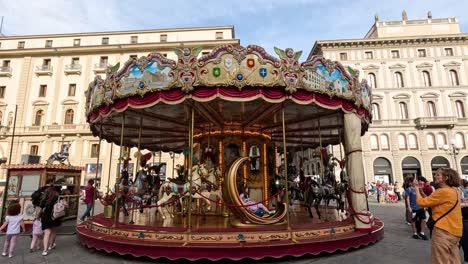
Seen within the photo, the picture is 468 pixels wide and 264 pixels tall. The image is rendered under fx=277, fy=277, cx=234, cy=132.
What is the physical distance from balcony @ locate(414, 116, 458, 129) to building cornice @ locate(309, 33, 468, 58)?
1147cm

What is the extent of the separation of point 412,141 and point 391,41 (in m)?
14.9

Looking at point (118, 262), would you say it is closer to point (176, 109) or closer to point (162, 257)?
point (162, 257)

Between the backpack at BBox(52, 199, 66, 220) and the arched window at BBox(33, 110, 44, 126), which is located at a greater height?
the arched window at BBox(33, 110, 44, 126)

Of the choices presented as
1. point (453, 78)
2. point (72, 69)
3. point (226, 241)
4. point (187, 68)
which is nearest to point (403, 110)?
point (453, 78)

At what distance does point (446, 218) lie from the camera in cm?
389

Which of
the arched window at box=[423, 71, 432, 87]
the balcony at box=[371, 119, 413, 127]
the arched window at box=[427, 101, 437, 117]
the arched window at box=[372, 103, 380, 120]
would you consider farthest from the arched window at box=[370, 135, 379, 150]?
the arched window at box=[423, 71, 432, 87]

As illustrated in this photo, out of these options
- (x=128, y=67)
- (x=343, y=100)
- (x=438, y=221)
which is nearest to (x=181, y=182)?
(x=128, y=67)

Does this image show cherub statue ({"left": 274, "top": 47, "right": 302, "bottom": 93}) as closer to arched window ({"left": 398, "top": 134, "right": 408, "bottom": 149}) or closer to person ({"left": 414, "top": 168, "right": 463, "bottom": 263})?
person ({"left": 414, "top": 168, "right": 463, "bottom": 263})

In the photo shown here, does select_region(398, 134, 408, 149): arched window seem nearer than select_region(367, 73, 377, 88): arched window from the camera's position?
Yes

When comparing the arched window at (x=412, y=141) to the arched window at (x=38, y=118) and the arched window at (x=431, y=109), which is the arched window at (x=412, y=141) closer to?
the arched window at (x=431, y=109)

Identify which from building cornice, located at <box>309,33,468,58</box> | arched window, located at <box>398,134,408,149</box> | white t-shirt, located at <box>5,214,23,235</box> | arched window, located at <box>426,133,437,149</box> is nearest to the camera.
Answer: white t-shirt, located at <box>5,214,23,235</box>

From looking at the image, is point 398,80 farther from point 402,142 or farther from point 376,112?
point 402,142

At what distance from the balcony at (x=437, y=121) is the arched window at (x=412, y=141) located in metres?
1.69

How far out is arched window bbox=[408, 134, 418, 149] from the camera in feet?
126
